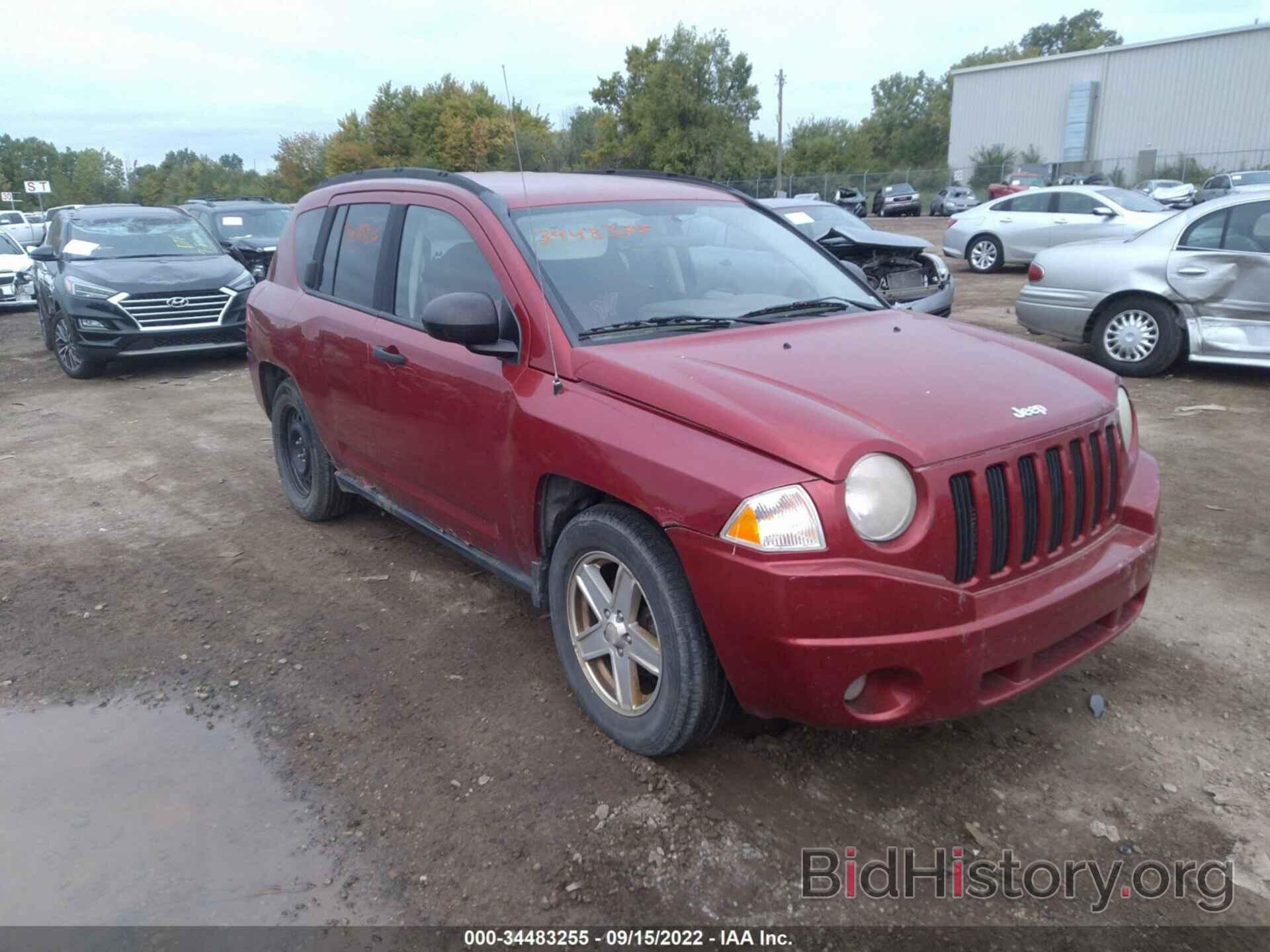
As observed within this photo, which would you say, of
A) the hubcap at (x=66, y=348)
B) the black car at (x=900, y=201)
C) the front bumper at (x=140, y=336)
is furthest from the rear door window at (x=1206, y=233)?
the black car at (x=900, y=201)

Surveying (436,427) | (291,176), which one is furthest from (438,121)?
(436,427)

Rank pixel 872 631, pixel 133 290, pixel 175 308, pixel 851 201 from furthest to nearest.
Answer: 1. pixel 851 201
2. pixel 175 308
3. pixel 133 290
4. pixel 872 631

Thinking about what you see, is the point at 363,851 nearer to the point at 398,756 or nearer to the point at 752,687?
the point at 398,756

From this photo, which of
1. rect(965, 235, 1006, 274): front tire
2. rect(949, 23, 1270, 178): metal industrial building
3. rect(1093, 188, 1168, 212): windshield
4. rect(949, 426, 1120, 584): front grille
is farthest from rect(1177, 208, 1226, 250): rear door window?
rect(949, 23, 1270, 178): metal industrial building

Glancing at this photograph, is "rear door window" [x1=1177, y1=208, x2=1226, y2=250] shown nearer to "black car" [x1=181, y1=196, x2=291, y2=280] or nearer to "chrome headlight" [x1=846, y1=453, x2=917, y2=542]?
"chrome headlight" [x1=846, y1=453, x2=917, y2=542]

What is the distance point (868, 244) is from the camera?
9.93m

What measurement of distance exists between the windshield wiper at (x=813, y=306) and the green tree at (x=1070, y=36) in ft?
336

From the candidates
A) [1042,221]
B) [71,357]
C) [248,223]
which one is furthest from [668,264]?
[1042,221]

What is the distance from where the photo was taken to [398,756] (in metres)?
3.32

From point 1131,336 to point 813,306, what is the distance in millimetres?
5998

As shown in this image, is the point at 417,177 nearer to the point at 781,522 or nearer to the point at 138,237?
the point at 781,522

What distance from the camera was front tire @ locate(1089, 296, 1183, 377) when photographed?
840 cm

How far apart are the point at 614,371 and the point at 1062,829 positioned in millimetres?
1908

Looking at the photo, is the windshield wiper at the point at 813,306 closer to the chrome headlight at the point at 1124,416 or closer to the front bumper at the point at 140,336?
the chrome headlight at the point at 1124,416
